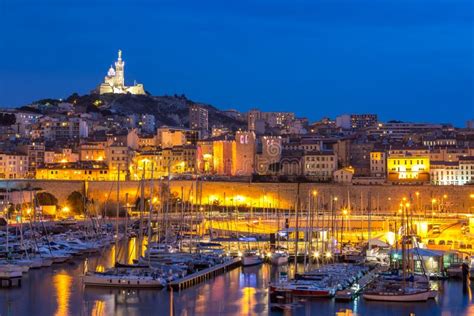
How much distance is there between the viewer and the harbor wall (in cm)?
4178

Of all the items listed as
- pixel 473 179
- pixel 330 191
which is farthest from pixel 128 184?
pixel 473 179

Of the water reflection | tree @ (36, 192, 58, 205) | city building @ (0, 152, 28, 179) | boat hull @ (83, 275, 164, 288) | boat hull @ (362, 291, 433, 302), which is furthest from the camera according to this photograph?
city building @ (0, 152, 28, 179)

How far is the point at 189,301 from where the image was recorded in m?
20.6

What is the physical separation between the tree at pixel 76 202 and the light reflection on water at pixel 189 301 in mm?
18584

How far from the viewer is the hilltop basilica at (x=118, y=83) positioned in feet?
282

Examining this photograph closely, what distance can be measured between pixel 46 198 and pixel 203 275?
2015cm

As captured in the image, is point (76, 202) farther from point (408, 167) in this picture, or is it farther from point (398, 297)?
point (398, 297)

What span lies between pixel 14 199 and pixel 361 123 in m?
47.4

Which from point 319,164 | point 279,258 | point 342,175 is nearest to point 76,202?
point 342,175

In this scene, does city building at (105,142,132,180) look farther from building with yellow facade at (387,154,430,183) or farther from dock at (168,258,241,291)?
dock at (168,258,241,291)

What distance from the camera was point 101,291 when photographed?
21.6 metres

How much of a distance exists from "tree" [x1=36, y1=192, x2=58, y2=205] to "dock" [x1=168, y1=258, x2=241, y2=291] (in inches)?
690

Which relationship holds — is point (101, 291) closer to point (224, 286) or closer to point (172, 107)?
point (224, 286)

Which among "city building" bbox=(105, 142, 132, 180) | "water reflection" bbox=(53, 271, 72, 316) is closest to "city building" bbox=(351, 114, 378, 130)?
"city building" bbox=(105, 142, 132, 180)
